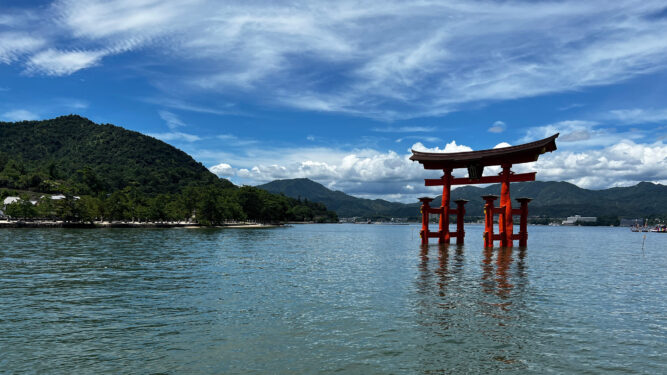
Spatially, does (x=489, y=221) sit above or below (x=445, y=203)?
below

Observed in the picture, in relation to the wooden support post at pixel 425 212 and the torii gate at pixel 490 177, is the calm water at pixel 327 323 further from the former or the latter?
the wooden support post at pixel 425 212

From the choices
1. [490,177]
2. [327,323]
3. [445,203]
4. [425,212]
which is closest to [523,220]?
[490,177]

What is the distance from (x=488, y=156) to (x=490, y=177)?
4.14 meters

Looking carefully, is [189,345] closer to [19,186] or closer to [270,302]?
[270,302]

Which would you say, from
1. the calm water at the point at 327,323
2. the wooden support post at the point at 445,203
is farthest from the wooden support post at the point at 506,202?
the calm water at the point at 327,323

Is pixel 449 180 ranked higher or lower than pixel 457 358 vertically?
higher

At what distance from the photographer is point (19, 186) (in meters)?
167

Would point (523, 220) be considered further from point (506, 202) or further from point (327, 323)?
point (327, 323)

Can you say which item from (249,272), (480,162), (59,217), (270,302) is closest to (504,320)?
(270,302)

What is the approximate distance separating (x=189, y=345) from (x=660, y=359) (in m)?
13.6

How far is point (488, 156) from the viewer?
46969 mm

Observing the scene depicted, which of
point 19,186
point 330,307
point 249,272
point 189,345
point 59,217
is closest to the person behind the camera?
point 189,345

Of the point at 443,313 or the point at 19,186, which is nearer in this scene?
the point at 443,313

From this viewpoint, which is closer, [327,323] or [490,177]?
[327,323]
